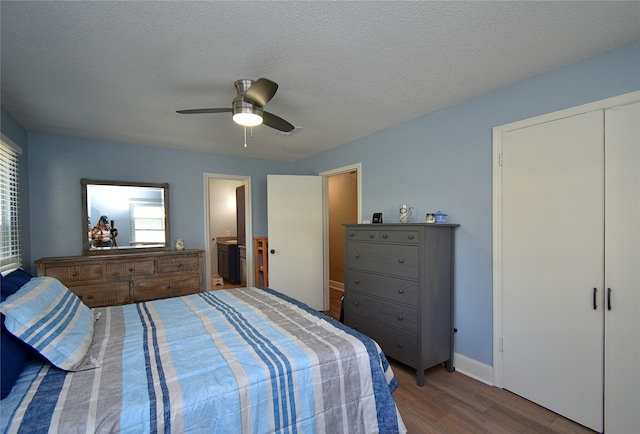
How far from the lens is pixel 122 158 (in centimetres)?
387

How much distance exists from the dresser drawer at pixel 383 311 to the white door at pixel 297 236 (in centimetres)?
123

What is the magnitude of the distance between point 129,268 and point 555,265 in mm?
4172

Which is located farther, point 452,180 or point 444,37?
point 452,180

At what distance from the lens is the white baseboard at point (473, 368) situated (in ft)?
8.00

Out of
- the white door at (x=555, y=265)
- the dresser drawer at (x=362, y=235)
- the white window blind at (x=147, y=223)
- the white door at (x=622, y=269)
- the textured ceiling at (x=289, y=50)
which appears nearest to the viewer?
the textured ceiling at (x=289, y=50)

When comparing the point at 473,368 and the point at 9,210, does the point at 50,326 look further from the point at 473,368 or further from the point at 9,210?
the point at 473,368

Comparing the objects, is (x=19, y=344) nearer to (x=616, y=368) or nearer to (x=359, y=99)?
(x=359, y=99)

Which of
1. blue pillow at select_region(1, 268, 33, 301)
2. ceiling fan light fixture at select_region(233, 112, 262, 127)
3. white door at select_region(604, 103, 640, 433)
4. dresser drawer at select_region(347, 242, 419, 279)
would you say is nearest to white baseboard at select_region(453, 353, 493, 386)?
white door at select_region(604, 103, 640, 433)

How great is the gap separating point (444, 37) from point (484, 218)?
148 centimetres

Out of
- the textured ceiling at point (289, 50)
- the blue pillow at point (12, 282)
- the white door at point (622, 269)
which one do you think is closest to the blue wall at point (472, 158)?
the textured ceiling at point (289, 50)

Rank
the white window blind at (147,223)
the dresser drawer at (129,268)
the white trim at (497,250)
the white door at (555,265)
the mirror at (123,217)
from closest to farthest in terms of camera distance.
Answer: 1. the white door at (555,265)
2. the white trim at (497,250)
3. the dresser drawer at (129,268)
4. the mirror at (123,217)
5. the white window blind at (147,223)

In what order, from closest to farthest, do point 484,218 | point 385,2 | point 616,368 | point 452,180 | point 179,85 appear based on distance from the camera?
point 385,2, point 616,368, point 179,85, point 484,218, point 452,180

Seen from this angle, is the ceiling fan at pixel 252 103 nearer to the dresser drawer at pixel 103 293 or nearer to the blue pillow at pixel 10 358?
the blue pillow at pixel 10 358

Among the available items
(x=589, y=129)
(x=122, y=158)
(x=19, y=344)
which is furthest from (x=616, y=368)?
(x=122, y=158)
